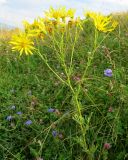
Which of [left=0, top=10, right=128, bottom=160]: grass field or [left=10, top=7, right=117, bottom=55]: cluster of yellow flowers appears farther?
[left=0, top=10, right=128, bottom=160]: grass field

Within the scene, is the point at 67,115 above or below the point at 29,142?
above

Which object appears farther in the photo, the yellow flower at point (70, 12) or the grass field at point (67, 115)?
the grass field at point (67, 115)

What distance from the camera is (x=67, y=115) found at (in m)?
2.98

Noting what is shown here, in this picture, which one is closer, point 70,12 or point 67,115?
point 70,12

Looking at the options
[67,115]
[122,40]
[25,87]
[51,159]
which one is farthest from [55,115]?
[122,40]

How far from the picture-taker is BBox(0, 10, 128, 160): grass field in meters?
2.70

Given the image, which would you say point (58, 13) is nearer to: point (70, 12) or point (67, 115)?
point (70, 12)

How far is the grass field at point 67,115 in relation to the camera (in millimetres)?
2699

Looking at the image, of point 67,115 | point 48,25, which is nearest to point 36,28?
point 48,25

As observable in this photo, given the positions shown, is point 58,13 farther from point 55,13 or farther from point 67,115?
point 67,115

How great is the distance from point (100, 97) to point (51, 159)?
0.62 metres

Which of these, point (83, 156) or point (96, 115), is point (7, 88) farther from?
point (83, 156)

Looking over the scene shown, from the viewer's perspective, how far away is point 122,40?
4.73 m

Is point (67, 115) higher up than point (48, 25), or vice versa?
point (48, 25)
